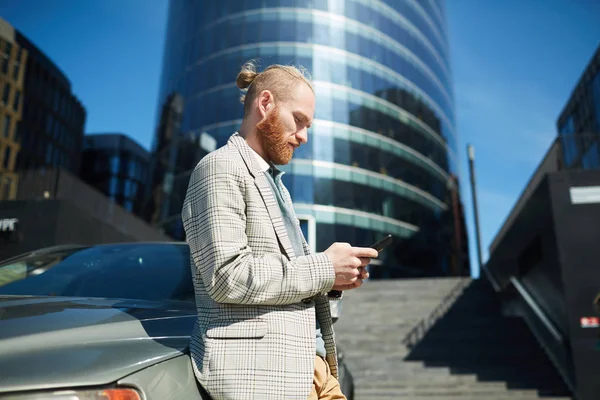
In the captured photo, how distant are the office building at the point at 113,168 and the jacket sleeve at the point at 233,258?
67565 mm

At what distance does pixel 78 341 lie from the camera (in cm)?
135

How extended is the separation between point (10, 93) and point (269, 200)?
52.1 metres

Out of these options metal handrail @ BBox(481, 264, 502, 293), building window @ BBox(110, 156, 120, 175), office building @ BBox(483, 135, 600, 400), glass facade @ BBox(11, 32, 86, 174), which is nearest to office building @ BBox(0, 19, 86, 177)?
glass facade @ BBox(11, 32, 86, 174)

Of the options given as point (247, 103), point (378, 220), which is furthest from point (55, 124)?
point (247, 103)

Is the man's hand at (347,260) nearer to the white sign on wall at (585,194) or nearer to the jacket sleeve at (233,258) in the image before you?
the jacket sleeve at (233,258)

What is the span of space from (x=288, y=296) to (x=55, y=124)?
5844 centimetres

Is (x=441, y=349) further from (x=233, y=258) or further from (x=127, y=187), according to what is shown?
(x=127, y=187)

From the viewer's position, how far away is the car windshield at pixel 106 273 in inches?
102

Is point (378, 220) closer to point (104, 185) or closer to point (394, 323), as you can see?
point (394, 323)

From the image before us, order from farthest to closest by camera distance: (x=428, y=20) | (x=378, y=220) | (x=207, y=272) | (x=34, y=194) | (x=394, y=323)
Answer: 1. (x=428, y=20)
2. (x=378, y=220)
3. (x=394, y=323)
4. (x=34, y=194)
5. (x=207, y=272)

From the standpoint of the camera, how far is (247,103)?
6.06ft

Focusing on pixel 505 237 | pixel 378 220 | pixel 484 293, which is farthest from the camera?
pixel 378 220

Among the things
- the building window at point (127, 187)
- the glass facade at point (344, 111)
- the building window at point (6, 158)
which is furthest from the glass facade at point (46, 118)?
the glass facade at point (344, 111)

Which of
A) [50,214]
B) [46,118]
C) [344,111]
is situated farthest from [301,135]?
[46,118]
